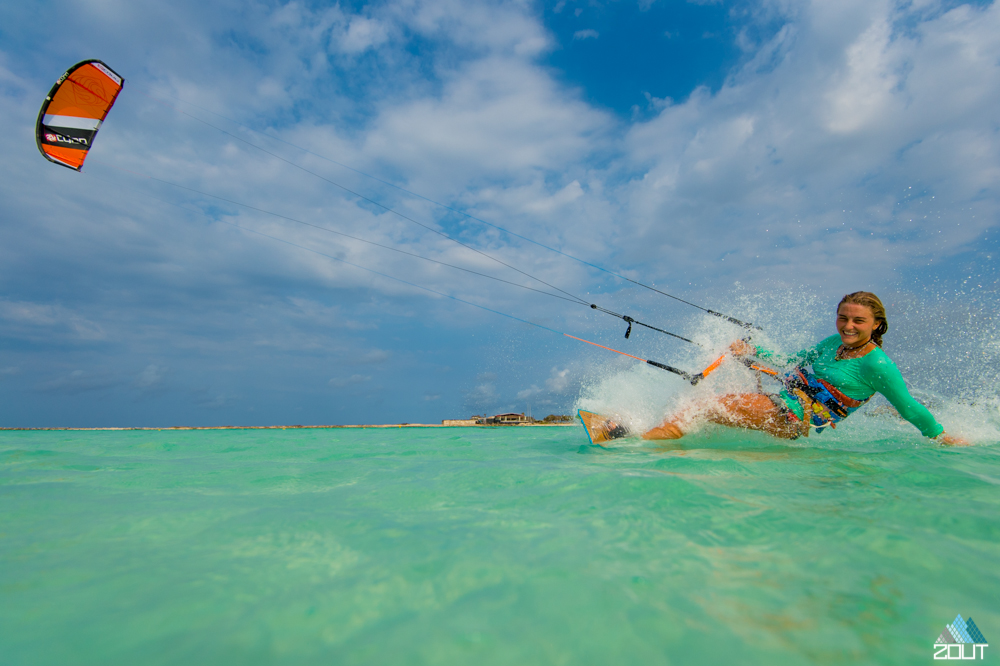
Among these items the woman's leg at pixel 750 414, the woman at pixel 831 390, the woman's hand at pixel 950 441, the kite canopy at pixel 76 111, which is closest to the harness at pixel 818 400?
the woman at pixel 831 390

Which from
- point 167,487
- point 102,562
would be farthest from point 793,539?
point 167,487

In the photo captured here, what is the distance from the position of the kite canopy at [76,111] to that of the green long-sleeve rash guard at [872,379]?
11.1 m

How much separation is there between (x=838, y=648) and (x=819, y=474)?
10.1 ft

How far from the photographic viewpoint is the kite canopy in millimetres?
6609

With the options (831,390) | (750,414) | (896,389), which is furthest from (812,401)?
(896,389)

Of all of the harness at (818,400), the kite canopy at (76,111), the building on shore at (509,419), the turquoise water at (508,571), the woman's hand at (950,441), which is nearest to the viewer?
the turquoise water at (508,571)

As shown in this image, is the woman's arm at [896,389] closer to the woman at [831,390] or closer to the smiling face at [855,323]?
the woman at [831,390]

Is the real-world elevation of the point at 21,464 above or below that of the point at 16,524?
below

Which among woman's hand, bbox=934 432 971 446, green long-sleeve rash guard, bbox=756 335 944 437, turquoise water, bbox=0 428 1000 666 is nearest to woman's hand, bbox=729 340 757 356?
green long-sleeve rash guard, bbox=756 335 944 437

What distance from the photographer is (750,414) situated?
597 cm

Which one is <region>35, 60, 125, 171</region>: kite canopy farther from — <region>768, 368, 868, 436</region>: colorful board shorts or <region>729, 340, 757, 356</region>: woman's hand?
<region>768, 368, 868, 436</region>: colorful board shorts

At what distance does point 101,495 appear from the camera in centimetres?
348

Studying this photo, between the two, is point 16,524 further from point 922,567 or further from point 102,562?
point 922,567

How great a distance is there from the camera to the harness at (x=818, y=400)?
547 centimetres
